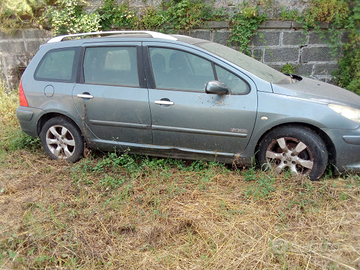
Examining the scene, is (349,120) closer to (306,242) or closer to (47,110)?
(306,242)

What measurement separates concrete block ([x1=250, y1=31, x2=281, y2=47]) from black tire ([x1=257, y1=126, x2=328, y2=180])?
3.35m

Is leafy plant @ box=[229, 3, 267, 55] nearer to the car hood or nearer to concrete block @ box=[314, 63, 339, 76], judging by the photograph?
concrete block @ box=[314, 63, 339, 76]

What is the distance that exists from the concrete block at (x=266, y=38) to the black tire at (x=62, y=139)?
13.2 ft

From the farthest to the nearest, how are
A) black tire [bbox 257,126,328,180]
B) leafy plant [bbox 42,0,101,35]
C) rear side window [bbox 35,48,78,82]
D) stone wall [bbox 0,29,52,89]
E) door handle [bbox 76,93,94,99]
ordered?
stone wall [bbox 0,29,52,89] < leafy plant [bbox 42,0,101,35] < rear side window [bbox 35,48,78,82] < door handle [bbox 76,93,94,99] < black tire [bbox 257,126,328,180]

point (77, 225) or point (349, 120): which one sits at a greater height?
point (349, 120)

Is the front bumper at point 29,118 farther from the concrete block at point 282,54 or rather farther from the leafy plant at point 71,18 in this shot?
the concrete block at point 282,54

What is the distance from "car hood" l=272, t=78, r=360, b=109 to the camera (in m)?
3.54

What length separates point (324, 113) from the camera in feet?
11.2

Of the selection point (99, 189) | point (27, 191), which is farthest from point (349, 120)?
point (27, 191)

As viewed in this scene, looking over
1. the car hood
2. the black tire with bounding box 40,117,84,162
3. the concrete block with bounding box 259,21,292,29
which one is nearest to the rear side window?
the black tire with bounding box 40,117,84,162

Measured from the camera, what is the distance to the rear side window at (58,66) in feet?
14.0

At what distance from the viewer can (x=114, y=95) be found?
13.1 feet

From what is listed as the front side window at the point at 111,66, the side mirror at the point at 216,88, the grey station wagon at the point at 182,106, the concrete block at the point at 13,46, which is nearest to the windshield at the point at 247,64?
the grey station wagon at the point at 182,106

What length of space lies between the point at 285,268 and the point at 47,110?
3.49m
